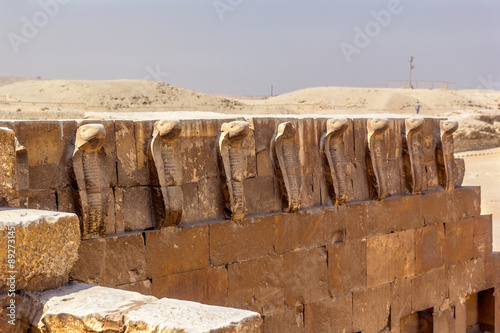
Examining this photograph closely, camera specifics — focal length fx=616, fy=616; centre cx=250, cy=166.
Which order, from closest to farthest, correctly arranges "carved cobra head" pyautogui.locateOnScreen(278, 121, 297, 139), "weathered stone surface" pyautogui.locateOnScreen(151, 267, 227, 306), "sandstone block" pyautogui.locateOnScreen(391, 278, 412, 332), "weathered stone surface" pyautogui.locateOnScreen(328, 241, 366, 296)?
1. "weathered stone surface" pyautogui.locateOnScreen(151, 267, 227, 306)
2. "carved cobra head" pyautogui.locateOnScreen(278, 121, 297, 139)
3. "weathered stone surface" pyautogui.locateOnScreen(328, 241, 366, 296)
4. "sandstone block" pyautogui.locateOnScreen(391, 278, 412, 332)

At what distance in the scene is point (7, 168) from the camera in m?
4.39

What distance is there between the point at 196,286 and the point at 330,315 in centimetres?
229

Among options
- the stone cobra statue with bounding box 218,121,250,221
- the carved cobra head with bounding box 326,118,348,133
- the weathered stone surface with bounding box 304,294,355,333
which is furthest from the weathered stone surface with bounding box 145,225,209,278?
the carved cobra head with bounding box 326,118,348,133

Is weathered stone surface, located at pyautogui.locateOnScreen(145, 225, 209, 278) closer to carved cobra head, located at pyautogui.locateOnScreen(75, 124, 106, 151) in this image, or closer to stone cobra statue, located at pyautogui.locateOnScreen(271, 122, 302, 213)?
carved cobra head, located at pyautogui.locateOnScreen(75, 124, 106, 151)

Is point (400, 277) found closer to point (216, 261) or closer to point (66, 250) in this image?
point (216, 261)

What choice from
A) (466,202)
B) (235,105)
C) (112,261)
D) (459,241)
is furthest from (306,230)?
(235,105)

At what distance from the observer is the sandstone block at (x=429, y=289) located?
367 inches

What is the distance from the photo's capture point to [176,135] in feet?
20.7

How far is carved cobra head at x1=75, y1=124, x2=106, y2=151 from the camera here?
5625mm

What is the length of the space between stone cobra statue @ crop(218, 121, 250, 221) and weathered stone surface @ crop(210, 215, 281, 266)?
0.16m

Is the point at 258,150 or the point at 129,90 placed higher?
the point at 129,90

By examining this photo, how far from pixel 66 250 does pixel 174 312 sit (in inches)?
41.0

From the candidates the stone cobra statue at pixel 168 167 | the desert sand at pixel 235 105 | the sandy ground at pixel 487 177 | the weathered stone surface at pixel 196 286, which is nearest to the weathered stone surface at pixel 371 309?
the weathered stone surface at pixel 196 286

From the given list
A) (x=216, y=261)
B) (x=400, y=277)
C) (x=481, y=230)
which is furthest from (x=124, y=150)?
(x=481, y=230)
